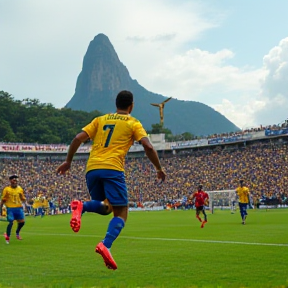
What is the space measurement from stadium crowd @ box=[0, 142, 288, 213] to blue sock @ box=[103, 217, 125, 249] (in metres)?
44.9

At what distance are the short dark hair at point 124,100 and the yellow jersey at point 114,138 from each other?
15cm

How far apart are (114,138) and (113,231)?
4.01 ft

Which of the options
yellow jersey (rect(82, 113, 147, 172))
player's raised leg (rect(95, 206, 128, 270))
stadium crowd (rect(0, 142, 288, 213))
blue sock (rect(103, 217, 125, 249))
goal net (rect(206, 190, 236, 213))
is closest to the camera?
player's raised leg (rect(95, 206, 128, 270))

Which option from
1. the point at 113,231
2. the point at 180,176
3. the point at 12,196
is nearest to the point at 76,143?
the point at 113,231

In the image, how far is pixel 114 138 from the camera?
7.46 m

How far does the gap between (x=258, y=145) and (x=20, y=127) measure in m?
59.0

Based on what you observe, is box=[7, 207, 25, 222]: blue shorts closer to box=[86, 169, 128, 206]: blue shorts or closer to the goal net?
box=[86, 169, 128, 206]: blue shorts

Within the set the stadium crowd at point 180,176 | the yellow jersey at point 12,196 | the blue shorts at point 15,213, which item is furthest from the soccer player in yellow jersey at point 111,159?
the stadium crowd at point 180,176

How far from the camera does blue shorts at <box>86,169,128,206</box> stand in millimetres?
7406

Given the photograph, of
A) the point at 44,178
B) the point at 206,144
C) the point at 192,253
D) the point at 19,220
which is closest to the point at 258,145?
the point at 206,144

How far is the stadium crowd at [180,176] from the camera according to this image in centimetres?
5881

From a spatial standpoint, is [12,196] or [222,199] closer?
[12,196]

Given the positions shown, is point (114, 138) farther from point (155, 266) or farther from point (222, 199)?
point (222, 199)

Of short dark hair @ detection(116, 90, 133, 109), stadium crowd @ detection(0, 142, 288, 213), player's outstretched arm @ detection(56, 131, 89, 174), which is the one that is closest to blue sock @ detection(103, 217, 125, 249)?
player's outstretched arm @ detection(56, 131, 89, 174)
